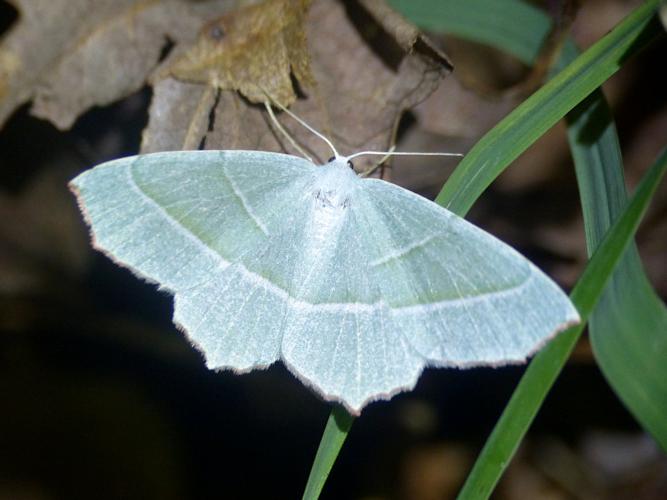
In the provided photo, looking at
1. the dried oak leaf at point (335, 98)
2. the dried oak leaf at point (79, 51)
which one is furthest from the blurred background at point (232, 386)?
the dried oak leaf at point (335, 98)

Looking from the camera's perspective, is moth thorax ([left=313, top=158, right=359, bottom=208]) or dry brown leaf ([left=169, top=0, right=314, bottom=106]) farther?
dry brown leaf ([left=169, top=0, right=314, bottom=106])

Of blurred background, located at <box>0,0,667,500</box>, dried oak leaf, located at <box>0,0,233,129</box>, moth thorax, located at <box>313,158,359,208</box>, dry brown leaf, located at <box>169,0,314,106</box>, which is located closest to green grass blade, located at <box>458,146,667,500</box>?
moth thorax, located at <box>313,158,359,208</box>

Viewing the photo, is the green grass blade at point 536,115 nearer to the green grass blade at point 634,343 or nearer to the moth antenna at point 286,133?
the green grass blade at point 634,343

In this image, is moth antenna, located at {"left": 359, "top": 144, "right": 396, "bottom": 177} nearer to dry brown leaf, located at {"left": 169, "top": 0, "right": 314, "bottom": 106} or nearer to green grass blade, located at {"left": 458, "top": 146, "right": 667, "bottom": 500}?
dry brown leaf, located at {"left": 169, "top": 0, "right": 314, "bottom": 106}

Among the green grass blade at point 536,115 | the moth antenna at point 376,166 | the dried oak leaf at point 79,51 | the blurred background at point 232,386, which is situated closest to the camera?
the green grass blade at point 536,115

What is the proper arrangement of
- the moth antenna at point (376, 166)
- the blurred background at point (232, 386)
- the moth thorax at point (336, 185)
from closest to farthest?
the moth thorax at point (336, 185) < the moth antenna at point (376, 166) < the blurred background at point (232, 386)

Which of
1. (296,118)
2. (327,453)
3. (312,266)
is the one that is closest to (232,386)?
(312,266)

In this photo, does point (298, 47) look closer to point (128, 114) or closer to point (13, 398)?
point (128, 114)
